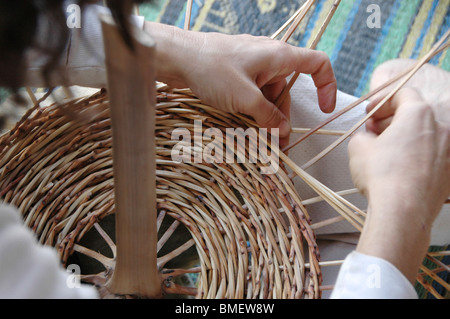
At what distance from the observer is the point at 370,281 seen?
0.34m

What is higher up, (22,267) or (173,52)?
(173,52)

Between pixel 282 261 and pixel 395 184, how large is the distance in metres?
0.13

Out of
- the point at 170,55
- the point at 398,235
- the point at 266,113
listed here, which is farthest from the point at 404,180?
the point at 170,55

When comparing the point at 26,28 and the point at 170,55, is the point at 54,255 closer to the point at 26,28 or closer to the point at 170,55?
the point at 26,28

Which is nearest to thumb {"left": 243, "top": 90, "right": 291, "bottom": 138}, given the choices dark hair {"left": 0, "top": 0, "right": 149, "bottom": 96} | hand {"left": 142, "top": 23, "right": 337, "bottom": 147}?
hand {"left": 142, "top": 23, "right": 337, "bottom": 147}

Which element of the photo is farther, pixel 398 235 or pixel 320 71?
pixel 320 71

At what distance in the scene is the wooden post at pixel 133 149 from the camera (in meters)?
0.26

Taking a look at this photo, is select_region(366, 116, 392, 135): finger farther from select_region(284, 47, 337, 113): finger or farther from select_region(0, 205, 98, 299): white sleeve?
select_region(0, 205, 98, 299): white sleeve

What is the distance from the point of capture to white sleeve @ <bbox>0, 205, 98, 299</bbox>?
0.88ft

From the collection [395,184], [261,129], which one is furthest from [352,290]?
[261,129]

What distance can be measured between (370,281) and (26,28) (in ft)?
0.89

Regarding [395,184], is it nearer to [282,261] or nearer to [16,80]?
[282,261]

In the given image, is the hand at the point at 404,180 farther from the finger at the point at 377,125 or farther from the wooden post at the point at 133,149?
the wooden post at the point at 133,149

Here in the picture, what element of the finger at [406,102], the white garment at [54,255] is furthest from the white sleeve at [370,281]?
the finger at [406,102]
